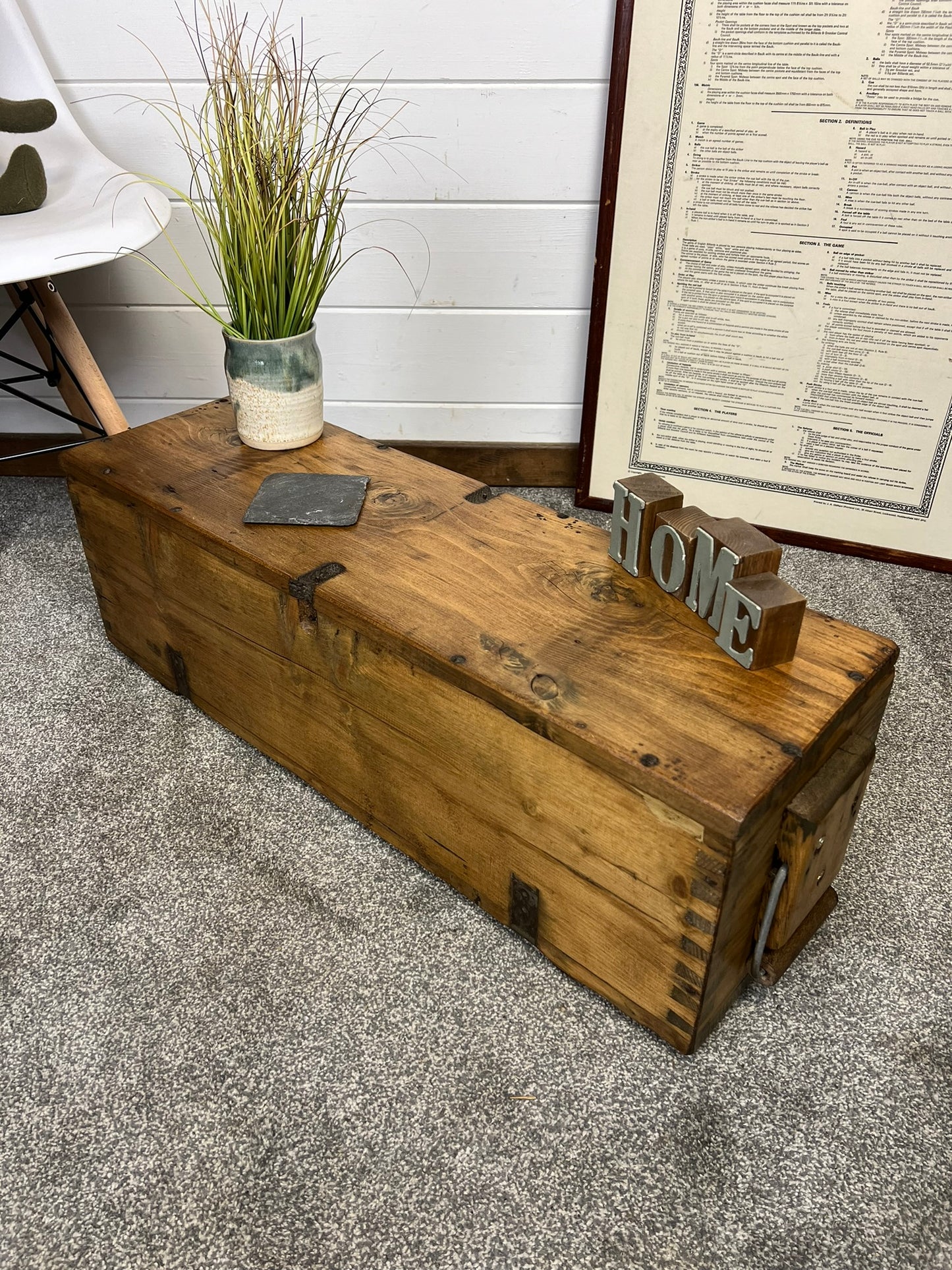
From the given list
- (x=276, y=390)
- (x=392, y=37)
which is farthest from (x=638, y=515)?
(x=392, y=37)

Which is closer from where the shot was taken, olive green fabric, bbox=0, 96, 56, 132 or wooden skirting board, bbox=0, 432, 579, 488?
olive green fabric, bbox=0, 96, 56, 132

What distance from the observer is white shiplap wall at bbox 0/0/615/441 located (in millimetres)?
1661

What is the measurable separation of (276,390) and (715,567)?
27.6 inches

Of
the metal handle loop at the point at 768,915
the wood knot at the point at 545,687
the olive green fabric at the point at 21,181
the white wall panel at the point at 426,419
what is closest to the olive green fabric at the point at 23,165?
the olive green fabric at the point at 21,181

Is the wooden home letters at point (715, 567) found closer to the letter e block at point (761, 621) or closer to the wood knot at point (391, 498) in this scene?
the letter e block at point (761, 621)

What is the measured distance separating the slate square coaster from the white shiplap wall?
2.40 feet

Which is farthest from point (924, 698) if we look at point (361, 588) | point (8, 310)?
point (8, 310)

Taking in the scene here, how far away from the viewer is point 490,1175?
885 mm

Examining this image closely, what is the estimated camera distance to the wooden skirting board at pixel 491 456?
203 cm

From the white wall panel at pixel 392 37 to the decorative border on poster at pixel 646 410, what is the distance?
0.16m

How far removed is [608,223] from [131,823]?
4.15ft

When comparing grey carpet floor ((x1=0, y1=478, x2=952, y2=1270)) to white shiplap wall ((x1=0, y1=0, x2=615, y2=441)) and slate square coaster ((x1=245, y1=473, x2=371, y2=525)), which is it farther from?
white shiplap wall ((x1=0, y1=0, x2=615, y2=441))

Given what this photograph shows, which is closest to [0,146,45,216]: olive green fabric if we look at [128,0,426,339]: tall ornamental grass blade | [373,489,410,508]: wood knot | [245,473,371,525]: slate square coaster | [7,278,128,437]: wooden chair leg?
[7,278,128,437]: wooden chair leg

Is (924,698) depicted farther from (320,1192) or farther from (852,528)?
(320,1192)
